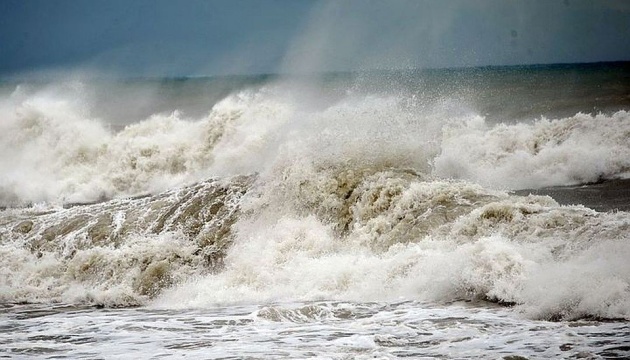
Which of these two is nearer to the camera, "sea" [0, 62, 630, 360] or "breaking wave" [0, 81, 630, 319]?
"sea" [0, 62, 630, 360]

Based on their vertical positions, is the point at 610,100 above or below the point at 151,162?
above

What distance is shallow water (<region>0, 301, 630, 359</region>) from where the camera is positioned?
757cm

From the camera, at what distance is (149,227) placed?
14.1m

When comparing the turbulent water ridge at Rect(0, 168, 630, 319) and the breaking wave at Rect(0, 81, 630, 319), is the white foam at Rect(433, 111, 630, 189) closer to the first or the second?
the breaking wave at Rect(0, 81, 630, 319)

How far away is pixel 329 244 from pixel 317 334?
138 inches

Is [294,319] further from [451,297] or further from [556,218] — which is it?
[556,218]

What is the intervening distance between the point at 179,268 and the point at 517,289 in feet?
19.2

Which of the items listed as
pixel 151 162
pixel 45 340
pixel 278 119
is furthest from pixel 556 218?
pixel 151 162

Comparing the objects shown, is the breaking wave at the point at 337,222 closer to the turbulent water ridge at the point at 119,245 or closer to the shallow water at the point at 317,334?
the turbulent water ridge at the point at 119,245

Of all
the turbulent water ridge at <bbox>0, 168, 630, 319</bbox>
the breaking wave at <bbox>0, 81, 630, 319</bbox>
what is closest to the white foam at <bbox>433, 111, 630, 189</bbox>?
the breaking wave at <bbox>0, 81, 630, 319</bbox>

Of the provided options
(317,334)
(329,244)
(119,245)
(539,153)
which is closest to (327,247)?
(329,244)

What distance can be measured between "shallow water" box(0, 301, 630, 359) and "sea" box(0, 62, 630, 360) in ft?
0.12

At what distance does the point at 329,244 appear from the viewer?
1208 centimetres

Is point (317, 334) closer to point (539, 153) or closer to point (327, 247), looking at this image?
point (327, 247)
